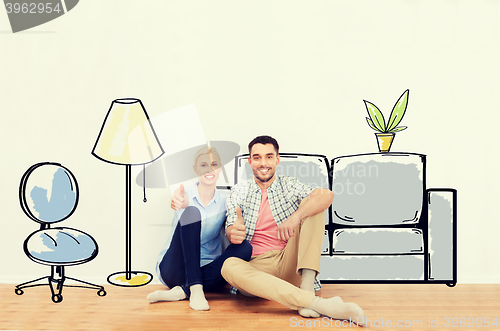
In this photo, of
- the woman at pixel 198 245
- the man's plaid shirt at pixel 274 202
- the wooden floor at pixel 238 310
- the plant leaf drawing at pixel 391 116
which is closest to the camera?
the wooden floor at pixel 238 310

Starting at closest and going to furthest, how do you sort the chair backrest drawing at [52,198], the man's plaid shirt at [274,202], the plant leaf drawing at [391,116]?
the man's plaid shirt at [274,202] → the chair backrest drawing at [52,198] → the plant leaf drawing at [391,116]

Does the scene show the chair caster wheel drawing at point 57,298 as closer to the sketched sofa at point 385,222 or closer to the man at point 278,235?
the man at point 278,235

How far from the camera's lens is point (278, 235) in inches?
85.7

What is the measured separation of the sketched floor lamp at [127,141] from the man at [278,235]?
27.5 inches

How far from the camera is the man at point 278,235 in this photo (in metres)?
1.90

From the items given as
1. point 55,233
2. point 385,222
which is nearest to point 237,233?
point 385,222

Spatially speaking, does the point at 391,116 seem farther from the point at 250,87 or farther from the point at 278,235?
the point at 278,235

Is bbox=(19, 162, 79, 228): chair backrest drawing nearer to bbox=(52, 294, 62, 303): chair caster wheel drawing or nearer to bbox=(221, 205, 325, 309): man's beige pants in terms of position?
bbox=(52, 294, 62, 303): chair caster wheel drawing

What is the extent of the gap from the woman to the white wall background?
39 cm

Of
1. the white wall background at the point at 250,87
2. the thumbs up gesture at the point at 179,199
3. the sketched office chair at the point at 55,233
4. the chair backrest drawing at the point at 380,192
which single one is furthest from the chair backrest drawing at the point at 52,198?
the chair backrest drawing at the point at 380,192

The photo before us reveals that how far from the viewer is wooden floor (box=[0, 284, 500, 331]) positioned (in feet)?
6.21

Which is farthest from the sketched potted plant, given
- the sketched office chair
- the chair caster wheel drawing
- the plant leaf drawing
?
the chair caster wheel drawing

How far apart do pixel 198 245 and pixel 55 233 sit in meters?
0.94

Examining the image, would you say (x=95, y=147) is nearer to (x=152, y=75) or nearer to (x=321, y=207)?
(x=152, y=75)
